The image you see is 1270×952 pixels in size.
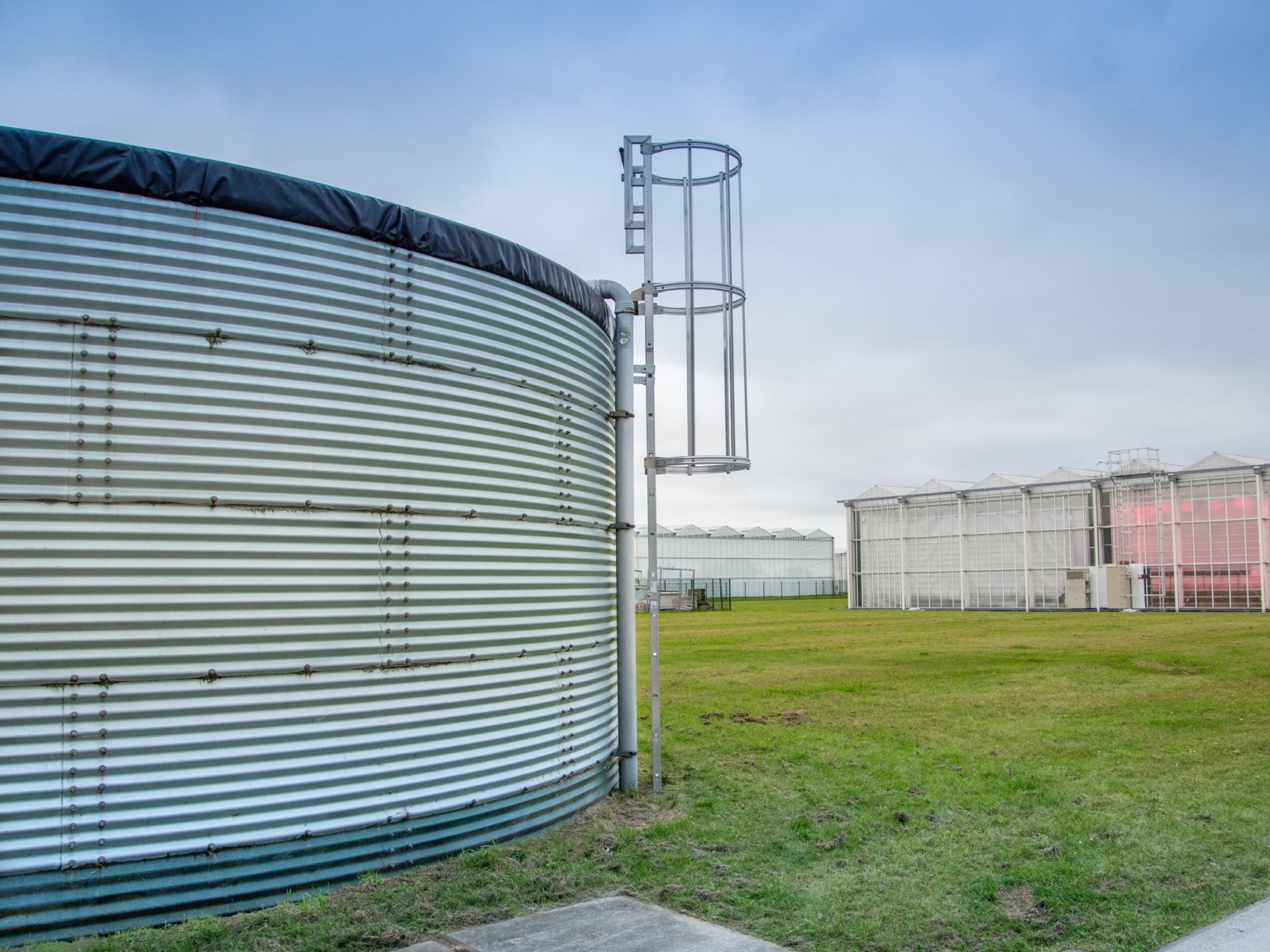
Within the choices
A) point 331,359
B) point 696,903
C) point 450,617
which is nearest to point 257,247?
point 331,359

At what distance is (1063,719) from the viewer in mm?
11789

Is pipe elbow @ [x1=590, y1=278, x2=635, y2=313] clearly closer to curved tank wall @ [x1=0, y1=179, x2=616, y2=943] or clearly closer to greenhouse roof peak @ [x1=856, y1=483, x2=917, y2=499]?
curved tank wall @ [x1=0, y1=179, x2=616, y2=943]

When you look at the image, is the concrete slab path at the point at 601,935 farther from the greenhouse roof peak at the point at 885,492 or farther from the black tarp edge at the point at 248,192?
the greenhouse roof peak at the point at 885,492

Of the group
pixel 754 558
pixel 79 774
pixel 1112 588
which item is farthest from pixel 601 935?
pixel 754 558

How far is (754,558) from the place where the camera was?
75.1 metres

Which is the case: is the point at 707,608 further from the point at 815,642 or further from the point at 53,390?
the point at 53,390

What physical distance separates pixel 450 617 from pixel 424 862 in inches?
56.7

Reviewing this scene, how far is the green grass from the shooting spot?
5051mm

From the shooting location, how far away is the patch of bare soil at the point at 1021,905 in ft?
17.1

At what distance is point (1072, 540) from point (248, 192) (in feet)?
141

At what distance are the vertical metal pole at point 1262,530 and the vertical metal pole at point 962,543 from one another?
458 inches

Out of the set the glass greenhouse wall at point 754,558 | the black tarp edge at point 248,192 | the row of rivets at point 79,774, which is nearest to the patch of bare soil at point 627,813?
the row of rivets at point 79,774

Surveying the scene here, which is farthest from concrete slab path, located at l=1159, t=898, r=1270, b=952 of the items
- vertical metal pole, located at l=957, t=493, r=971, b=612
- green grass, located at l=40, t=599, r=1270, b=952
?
vertical metal pole, located at l=957, t=493, r=971, b=612

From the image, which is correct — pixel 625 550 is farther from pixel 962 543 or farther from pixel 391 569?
pixel 962 543
